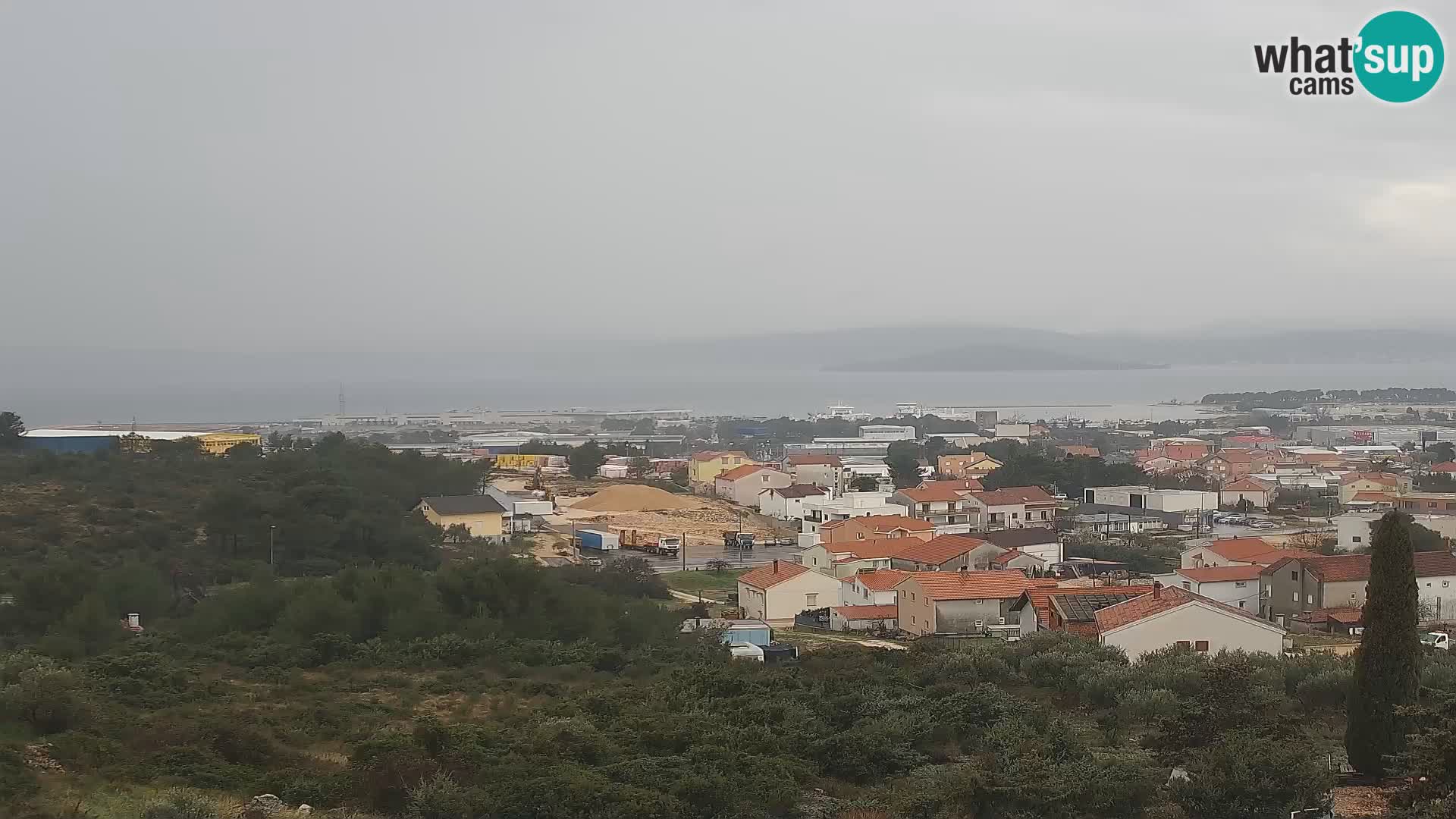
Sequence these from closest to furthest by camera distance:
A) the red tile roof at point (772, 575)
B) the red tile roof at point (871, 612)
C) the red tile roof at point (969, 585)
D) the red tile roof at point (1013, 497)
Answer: the red tile roof at point (969, 585) < the red tile roof at point (871, 612) < the red tile roof at point (772, 575) < the red tile roof at point (1013, 497)

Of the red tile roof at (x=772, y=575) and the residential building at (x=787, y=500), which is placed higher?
the red tile roof at (x=772, y=575)

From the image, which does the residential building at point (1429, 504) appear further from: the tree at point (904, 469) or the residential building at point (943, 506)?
the tree at point (904, 469)

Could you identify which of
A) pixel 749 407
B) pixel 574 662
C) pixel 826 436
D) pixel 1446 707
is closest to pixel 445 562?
pixel 574 662

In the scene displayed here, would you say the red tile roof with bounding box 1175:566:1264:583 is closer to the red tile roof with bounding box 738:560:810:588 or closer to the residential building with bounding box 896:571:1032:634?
the residential building with bounding box 896:571:1032:634

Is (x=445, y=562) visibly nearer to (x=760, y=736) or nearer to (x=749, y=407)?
(x=760, y=736)

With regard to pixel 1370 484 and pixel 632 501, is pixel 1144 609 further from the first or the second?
Result: pixel 1370 484

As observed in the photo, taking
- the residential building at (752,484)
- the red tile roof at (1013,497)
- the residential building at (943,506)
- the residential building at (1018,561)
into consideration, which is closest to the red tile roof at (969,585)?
the residential building at (1018,561)

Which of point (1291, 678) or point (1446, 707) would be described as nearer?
point (1446, 707)
